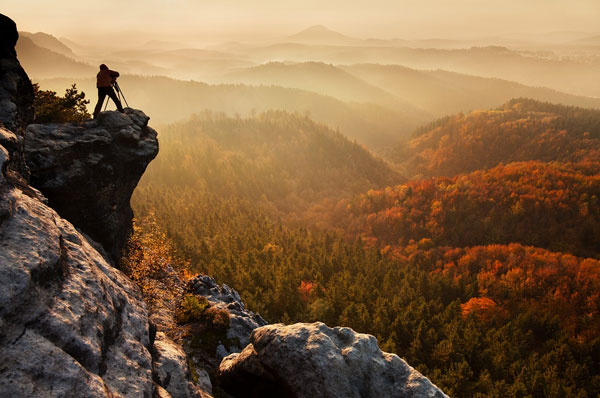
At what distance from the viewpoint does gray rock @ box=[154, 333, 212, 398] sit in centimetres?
1441

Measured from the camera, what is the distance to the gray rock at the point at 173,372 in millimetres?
14414

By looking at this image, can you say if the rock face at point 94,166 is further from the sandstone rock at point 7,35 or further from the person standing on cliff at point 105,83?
the sandstone rock at point 7,35

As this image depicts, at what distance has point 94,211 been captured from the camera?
20344mm

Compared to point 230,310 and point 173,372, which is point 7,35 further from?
point 230,310

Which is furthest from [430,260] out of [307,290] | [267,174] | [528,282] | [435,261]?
[267,174]

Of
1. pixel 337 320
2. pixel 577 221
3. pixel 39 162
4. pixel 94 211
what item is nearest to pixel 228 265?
pixel 337 320

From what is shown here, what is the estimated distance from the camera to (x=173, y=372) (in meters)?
15.1

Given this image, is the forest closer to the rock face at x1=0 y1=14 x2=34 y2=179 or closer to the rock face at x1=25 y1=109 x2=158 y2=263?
the rock face at x1=25 y1=109 x2=158 y2=263

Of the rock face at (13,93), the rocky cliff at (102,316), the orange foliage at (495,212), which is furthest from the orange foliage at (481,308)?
the rock face at (13,93)

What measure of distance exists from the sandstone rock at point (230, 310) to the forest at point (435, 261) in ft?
31.5

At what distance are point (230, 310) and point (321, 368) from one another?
508 inches

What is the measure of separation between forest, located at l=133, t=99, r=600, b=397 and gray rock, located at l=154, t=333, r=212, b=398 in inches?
765

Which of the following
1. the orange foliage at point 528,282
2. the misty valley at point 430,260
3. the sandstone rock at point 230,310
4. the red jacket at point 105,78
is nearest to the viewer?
the red jacket at point 105,78

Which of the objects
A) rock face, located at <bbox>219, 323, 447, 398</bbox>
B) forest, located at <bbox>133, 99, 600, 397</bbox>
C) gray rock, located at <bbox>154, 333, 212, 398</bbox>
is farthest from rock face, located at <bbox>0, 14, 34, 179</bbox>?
forest, located at <bbox>133, 99, 600, 397</bbox>
